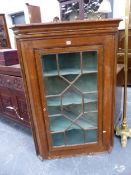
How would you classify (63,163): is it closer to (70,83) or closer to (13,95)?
(70,83)

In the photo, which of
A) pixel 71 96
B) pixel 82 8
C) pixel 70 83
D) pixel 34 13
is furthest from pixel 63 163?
pixel 34 13

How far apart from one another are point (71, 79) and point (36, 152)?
0.79 metres

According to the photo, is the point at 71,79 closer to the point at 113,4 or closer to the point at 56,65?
the point at 56,65

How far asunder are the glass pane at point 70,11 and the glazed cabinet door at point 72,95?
1.60 metres

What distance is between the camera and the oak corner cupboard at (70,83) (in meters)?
1.17

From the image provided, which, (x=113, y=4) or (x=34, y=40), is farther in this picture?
(x=113, y=4)

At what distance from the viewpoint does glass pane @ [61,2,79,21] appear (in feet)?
8.61

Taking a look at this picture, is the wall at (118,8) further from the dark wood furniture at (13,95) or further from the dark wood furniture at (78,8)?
the dark wood furniture at (13,95)

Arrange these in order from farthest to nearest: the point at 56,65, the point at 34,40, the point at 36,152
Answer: the point at 36,152 < the point at 56,65 < the point at 34,40

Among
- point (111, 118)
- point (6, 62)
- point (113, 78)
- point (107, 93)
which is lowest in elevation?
point (111, 118)

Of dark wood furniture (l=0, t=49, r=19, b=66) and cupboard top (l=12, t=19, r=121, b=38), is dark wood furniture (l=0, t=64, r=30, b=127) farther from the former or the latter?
cupboard top (l=12, t=19, r=121, b=38)

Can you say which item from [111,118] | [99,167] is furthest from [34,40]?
[99,167]

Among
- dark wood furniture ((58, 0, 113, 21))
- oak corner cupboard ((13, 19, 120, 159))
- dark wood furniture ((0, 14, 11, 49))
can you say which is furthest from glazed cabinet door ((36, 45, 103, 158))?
dark wood furniture ((0, 14, 11, 49))

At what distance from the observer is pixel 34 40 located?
1.17 meters
